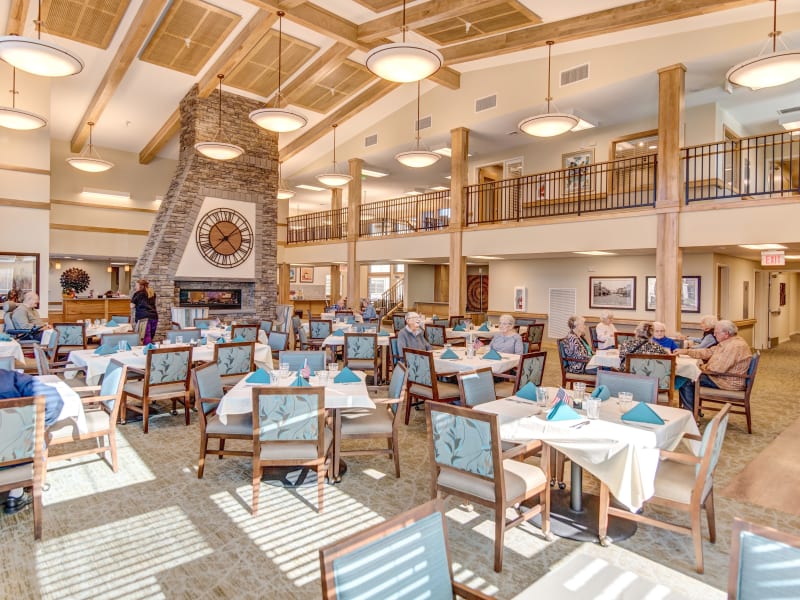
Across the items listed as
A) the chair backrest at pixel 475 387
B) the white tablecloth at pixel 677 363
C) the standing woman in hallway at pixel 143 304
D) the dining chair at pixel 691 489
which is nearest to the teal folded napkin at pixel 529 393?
the chair backrest at pixel 475 387

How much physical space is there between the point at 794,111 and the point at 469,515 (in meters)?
10.8

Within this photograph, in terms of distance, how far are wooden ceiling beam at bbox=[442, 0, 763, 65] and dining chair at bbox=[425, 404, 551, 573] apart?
7045 mm

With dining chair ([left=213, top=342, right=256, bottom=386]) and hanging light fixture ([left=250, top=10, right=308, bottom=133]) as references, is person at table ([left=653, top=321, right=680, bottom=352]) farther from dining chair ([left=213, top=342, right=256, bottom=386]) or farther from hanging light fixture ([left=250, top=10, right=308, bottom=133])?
hanging light fixture ([left=250, top=10, right=308, bottom=133])

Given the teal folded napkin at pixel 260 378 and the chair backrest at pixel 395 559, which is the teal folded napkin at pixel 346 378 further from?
the chair backrest at pixel 395 559

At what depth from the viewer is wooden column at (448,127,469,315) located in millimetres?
10836

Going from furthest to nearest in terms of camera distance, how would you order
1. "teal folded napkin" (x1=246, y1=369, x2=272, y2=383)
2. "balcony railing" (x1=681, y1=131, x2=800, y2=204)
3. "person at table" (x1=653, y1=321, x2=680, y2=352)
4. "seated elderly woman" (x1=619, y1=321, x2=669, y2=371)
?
"balcony railing" (x1=681, y1=131, x2=800, y2=204)
"person at table" (x1=653, y1=321, x2=680, y2=352)
"seated elderly woman" (x1=619, y1=321, x2=669, y2=371)
"teal folded napkin" (x1=246, y1=369, x2=272, y2=383)

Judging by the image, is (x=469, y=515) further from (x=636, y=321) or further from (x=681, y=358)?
(x=636, y=321)

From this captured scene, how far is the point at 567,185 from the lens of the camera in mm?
11227

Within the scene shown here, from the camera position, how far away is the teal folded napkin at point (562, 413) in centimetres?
299

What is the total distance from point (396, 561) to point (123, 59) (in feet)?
32.3

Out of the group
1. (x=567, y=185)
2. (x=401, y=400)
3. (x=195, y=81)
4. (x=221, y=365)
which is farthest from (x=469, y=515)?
(x=195, y=81)

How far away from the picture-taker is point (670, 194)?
25.4 ft

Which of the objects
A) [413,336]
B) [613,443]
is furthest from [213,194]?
[613,443]

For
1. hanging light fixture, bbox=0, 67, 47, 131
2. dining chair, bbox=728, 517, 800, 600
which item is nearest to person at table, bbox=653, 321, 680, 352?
dining chair, bbox=728, 517, 800, 600
